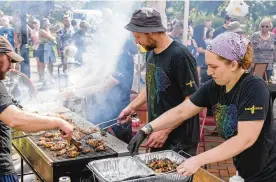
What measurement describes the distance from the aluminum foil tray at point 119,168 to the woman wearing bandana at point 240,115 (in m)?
0.34

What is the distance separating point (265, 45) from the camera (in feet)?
27.5

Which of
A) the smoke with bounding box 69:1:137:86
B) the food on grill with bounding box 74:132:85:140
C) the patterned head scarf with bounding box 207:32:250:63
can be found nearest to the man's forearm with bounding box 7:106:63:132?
the food on grill with bounding box 74:132:85:140

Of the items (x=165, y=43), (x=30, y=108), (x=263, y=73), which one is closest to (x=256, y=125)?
(x=165, y=43)

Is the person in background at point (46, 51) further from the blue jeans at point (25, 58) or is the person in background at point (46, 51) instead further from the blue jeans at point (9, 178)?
the blue jeans at point (9, 178)

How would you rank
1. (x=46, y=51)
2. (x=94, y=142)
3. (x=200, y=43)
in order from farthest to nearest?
(x=46, y=51)
(x=200, y=43)
(x=94, y=142)

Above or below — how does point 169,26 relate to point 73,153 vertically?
above

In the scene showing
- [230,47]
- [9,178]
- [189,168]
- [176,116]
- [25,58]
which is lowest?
[9,178]

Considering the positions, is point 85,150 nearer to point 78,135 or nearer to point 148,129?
point 78,135

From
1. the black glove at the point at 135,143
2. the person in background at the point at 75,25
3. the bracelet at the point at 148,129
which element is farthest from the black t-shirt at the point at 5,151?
the person in background at the point at 75,25

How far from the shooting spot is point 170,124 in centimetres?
289

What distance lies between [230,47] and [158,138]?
1.21 m

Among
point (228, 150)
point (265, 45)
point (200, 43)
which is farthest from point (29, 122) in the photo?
point (200, 43)

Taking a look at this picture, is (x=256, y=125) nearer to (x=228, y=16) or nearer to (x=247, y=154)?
(x=247, y=154)

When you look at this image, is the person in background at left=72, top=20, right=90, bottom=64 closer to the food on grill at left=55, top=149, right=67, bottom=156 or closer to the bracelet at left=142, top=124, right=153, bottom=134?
the food on grill at left=55, top=149, right=67, bottom=156
